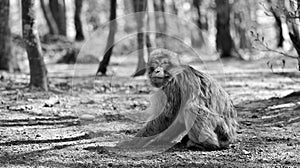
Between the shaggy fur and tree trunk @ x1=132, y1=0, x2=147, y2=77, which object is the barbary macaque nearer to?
the shaggy fur

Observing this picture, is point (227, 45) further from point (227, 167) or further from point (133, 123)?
point (227, 167)

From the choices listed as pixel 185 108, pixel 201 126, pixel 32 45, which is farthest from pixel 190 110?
pixel 32 45

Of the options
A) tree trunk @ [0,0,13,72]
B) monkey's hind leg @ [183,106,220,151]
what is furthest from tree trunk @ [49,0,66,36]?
monkey's hind leg @ [183,106,220,151]

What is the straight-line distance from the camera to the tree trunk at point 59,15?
83.5ft

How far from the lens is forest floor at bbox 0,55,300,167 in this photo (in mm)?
5098

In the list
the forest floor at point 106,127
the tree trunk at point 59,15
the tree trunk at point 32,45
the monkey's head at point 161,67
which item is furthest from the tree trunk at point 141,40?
the tree trunk at point 59,15

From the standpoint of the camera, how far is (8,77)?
1197 centimetres

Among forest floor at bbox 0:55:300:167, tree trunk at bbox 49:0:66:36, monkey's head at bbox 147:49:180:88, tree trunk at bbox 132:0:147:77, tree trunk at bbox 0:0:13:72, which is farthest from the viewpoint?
tree trunk at bbox 49:0:66:36

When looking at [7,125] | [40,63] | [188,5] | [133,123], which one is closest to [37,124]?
[7,125]

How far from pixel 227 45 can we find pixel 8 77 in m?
12.9

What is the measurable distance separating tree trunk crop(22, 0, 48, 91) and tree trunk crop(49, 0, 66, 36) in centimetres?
1625

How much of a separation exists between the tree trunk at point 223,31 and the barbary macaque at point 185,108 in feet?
55.4

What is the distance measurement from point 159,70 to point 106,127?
2110mm

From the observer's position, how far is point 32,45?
890cm
